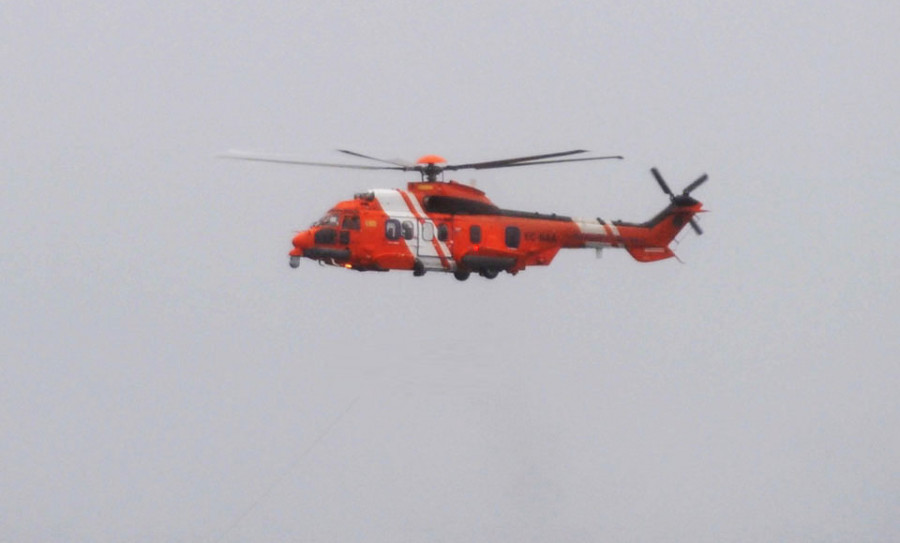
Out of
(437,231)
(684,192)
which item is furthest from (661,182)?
(437,231)

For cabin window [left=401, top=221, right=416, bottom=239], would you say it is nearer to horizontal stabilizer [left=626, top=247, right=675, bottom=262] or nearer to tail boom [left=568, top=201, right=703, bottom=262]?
tail boom [left=568, top=201, right=703, bottom=262]

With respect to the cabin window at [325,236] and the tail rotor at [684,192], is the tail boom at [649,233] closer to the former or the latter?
the tail rotor at [684,192]

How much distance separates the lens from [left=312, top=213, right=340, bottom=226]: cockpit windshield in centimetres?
4325

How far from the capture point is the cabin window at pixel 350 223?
43.2m

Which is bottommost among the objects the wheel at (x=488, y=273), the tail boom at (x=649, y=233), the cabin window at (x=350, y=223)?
the wheel at (x=488, y=273)

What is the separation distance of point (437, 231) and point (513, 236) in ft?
7.72

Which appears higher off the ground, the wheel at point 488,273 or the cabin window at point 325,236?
the cabin window at point 325,236

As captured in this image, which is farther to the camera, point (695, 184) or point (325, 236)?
point (695, 184)

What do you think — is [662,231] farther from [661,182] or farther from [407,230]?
[407,230]

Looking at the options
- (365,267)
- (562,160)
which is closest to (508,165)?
(562,160)

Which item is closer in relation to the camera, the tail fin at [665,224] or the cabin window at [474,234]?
the cabin window at [474,234]

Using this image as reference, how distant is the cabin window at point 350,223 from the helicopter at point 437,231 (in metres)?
0.02

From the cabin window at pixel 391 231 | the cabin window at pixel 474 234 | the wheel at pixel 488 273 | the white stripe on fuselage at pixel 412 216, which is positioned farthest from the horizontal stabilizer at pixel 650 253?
the cabin window at pixel 391 231

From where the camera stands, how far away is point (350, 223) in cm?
4322
